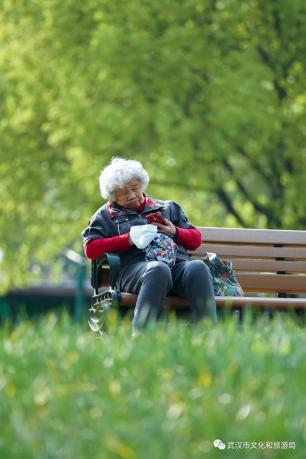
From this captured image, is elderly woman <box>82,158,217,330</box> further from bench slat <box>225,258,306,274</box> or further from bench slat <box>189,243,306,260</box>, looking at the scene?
bench slat <box>225,258,306,274</box>

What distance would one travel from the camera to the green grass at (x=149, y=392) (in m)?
3.39

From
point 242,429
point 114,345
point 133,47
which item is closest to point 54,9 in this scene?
point 133,47

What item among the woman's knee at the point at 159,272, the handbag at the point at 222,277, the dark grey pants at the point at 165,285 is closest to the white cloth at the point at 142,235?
the dark grey pants at the point at 165,285

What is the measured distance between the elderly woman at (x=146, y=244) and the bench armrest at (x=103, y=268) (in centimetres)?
5

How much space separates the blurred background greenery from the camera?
1938 centimetres

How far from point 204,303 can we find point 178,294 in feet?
1.18

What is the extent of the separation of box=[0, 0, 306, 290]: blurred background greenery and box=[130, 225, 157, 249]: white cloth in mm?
11041

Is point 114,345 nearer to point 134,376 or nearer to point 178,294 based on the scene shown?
point 134,376

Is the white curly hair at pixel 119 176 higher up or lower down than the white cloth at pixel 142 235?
higher up

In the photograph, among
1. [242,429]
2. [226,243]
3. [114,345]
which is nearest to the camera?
[242,429]

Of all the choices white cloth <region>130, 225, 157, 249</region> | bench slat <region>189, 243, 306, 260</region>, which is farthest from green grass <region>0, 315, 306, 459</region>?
bench slat <region>189, 243, 306, 260</region>

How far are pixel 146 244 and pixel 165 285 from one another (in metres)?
0.52

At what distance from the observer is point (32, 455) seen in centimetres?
328

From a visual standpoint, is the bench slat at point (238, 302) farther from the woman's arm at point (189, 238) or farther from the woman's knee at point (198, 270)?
the woman's arm at point (189, 238)
